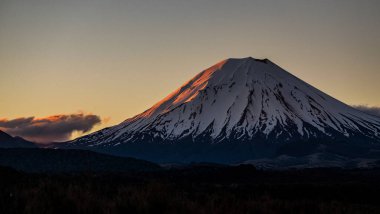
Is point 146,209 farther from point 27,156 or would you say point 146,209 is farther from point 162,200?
point 27,156

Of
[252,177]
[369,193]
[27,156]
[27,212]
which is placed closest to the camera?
[27,212]

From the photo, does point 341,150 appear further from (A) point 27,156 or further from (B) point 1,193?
(B) point 1,193

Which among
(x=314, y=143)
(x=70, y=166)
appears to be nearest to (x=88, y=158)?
(x=70, y=166)

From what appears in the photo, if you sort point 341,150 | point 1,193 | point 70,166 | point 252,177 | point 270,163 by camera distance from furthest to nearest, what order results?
point 341,150 → point 270,163 → point 70,166 → point 252,177 → point 1,193

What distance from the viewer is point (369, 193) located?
2117 inches

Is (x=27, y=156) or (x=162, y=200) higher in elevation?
(x=27, y=156)

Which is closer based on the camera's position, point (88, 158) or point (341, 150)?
point (88, 158)

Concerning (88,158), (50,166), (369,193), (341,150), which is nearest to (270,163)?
(341,150)

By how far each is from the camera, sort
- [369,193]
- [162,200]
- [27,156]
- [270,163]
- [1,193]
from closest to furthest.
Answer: [162,200] → [1,193] → [369,193] → [27,156] → [270,163]

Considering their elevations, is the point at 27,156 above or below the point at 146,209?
above

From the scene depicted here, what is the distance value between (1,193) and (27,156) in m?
97.8

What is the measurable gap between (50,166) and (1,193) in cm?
8758

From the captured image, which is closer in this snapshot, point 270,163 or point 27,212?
point 27,212

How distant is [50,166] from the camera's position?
10475 centimetres
